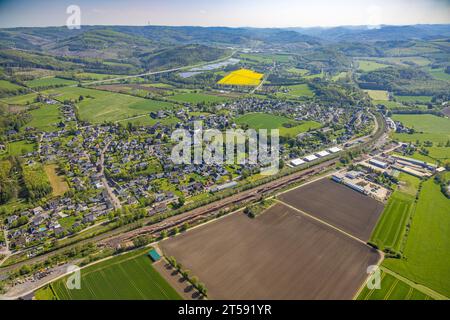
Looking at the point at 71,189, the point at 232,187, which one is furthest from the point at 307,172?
the point at 71,189

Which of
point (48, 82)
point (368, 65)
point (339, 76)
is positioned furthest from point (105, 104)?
point (368, 65)

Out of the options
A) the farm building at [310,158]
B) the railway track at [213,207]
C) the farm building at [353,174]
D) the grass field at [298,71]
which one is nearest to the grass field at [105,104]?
the farm building at [310,158]

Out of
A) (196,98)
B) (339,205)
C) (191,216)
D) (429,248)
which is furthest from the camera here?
(196,98)

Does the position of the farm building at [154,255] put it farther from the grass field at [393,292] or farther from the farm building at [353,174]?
the farm building at [353,174]

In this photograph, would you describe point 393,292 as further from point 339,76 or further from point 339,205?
point 339,76

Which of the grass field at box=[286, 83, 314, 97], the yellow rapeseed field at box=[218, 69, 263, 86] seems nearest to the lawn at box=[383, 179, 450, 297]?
the grass field at box=[286, 83, 314, 97]

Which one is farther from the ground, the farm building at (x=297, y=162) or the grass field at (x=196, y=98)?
the grass field at (x=196, y=98)

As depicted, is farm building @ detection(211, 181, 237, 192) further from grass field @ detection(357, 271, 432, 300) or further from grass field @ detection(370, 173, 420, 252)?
grass field @ detection(357, 271, 432, 300)
